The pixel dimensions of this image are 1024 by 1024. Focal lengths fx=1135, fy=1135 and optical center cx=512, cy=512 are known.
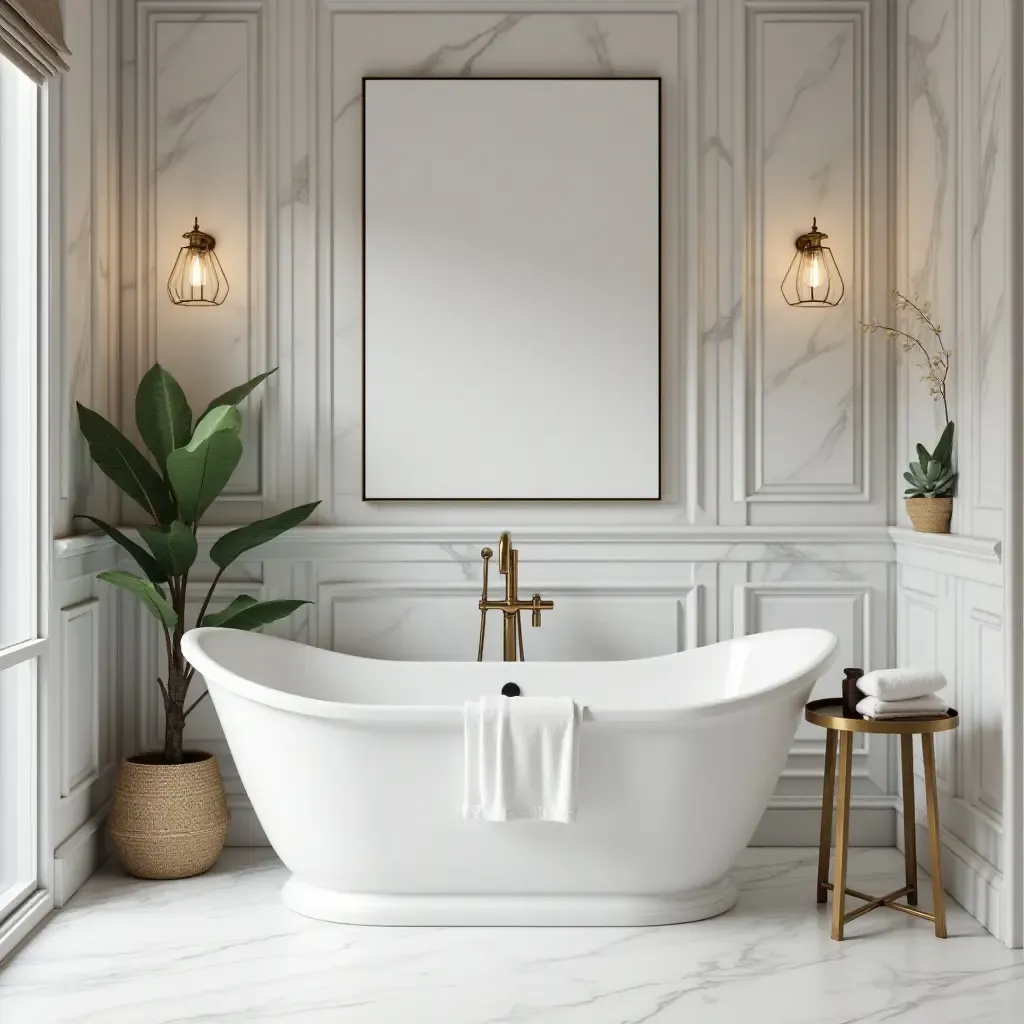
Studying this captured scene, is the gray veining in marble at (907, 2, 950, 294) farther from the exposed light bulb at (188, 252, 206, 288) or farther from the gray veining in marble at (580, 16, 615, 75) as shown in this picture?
the exposed light bulb at (188, 252, 206, 288)

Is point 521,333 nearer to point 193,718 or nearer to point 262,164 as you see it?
point 262,164

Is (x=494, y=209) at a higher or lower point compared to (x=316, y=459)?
higher

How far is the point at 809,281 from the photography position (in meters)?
3.50

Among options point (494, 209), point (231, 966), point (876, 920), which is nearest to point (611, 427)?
point (494, 209)

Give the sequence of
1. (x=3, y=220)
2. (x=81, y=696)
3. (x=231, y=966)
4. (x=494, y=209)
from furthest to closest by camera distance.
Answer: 1. (x=494, y=209)
2. (x=81, y=696)
3. (x=3, y=220)
4. (x=231, y=966)

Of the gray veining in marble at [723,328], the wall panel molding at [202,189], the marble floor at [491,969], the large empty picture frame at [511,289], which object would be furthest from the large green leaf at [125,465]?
the gray veining in marble at [723,328]

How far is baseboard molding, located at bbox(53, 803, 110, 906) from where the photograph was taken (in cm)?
299

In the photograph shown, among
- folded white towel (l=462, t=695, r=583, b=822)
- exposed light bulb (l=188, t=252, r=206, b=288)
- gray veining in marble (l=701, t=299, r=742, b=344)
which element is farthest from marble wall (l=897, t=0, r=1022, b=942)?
exposed light bulb (l=188, t=252, r=206, b=288)

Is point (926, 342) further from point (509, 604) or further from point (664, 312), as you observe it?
point (509, 604)

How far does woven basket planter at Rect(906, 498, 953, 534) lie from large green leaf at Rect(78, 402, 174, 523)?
6.97 ft

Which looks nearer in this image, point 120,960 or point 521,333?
point 120,960

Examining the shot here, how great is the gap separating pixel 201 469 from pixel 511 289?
1.11 metres

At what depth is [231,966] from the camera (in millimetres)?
2602

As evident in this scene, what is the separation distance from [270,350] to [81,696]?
118 cm
